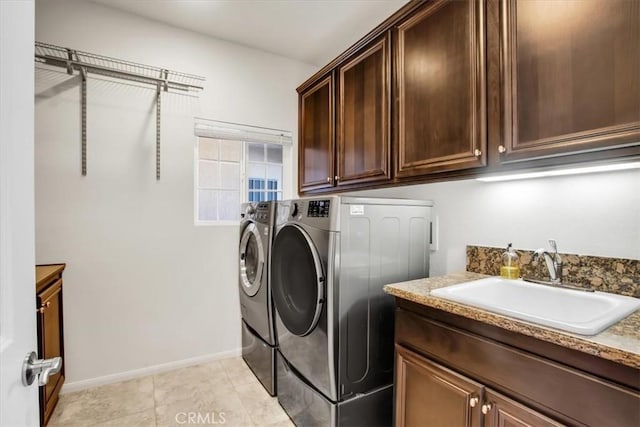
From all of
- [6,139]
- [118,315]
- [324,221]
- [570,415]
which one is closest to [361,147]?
[324,221]

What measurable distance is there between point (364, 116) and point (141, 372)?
2.49 meters

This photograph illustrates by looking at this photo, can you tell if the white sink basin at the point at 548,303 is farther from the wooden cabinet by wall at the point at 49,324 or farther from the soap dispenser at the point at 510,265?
the wooden cabinet by wall at the point at 49,324

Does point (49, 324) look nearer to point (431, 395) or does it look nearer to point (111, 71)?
point (111, 71)

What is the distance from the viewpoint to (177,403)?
2.03 meters

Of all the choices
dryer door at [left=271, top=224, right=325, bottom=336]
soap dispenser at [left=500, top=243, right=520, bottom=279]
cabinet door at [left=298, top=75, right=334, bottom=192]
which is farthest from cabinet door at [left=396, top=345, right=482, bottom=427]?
cabinet door at [left=298, top=75, right=334, bottom=192]

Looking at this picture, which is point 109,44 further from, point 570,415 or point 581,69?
point 570,415

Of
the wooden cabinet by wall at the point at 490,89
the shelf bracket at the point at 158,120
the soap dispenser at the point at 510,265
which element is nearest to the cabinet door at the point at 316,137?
the wooden cabinet by wall at the point at 490,89

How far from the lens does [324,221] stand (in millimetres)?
1500

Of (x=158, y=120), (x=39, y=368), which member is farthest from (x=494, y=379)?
(x=158, y=120)

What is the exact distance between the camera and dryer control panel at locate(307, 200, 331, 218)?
1504 millimetres

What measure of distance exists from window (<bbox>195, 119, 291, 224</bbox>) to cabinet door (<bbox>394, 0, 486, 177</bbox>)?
1.47m

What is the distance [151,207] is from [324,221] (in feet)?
5.21

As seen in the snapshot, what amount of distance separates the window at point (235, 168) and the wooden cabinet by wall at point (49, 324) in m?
0.99

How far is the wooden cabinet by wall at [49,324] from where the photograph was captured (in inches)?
64.1
